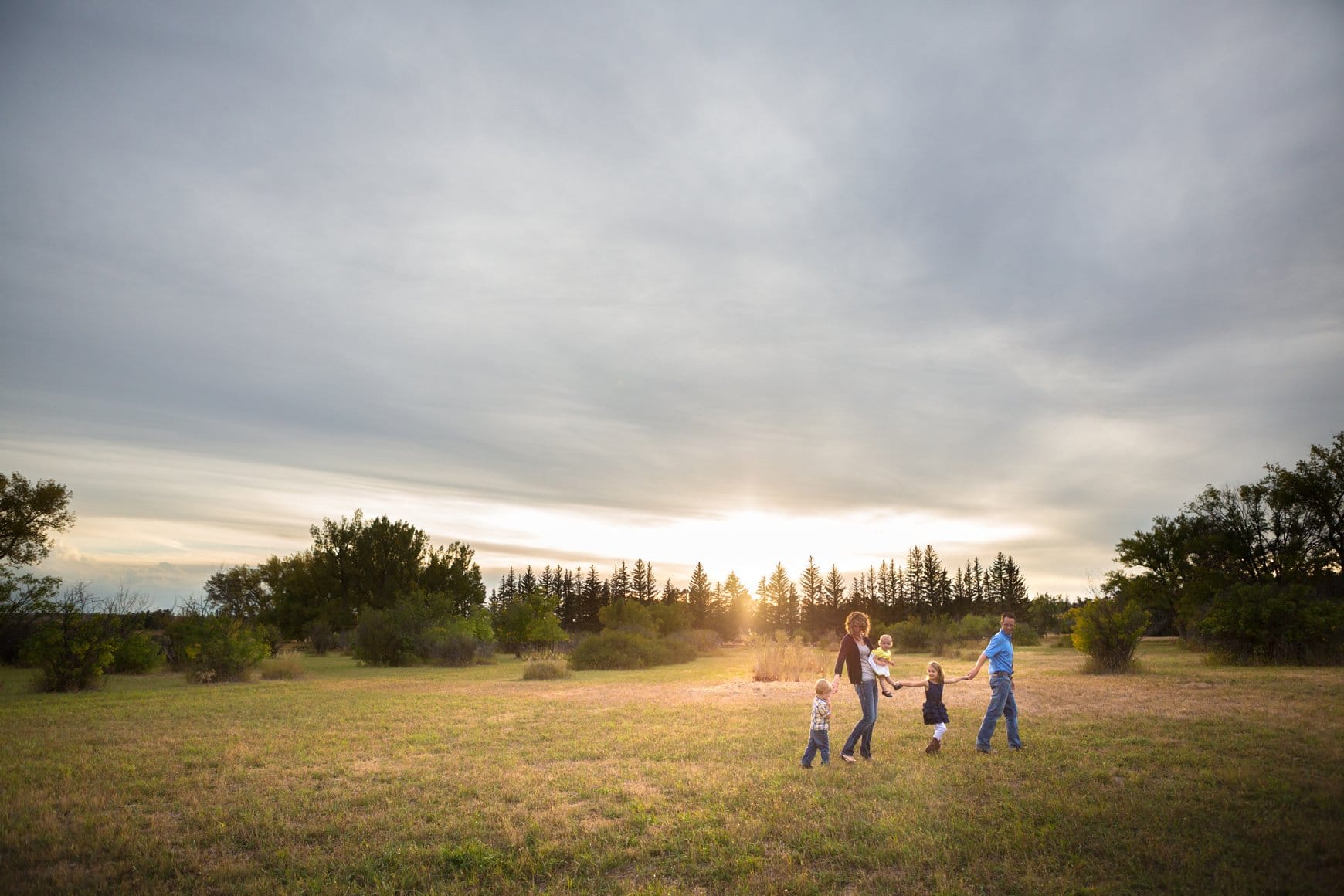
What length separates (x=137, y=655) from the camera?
83.4ft

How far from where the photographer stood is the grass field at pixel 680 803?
5734mm

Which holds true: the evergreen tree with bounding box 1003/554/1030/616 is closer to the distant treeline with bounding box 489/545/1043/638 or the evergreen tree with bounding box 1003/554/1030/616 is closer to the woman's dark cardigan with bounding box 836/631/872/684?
the distant treeline with bounding box 489/545/1043/638

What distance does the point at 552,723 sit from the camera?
546 inches

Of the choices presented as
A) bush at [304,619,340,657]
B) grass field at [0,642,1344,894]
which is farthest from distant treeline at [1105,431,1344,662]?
bush at [304,619,340,657]

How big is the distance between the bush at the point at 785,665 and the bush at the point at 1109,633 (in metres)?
8.81

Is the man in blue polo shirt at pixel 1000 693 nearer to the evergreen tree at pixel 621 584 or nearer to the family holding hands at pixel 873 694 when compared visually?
the family holding hands at pixel 873 694

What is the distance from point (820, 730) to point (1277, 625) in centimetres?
1999

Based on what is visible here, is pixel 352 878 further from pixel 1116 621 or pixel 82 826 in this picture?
pixel 1116 621

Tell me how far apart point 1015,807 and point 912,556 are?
94198 mm

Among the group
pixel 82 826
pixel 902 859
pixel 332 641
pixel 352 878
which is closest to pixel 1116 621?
pixel 902 859

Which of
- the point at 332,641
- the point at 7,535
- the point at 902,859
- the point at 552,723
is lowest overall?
the point at 332,641

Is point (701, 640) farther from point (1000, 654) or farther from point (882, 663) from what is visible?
point (1000, 654)

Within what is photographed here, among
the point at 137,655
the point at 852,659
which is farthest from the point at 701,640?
the point at 852,659

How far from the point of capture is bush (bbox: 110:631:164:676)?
25000 millimetres
